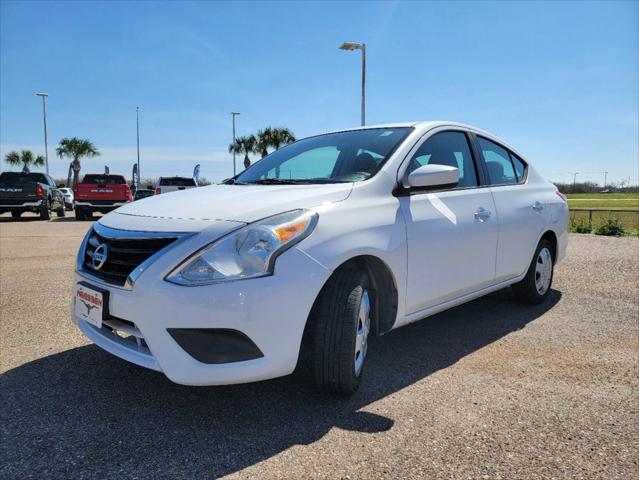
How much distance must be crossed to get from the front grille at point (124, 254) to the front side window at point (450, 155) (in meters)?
1.71

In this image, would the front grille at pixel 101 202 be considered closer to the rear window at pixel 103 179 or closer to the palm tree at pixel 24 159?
the rear window at pixel 103 179

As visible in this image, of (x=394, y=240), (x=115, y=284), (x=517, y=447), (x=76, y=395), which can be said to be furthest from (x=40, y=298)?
(x=517, y=447)

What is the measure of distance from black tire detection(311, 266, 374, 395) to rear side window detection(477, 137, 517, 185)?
81.1 inches

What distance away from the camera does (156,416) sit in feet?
8.13

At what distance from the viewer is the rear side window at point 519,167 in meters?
4.47

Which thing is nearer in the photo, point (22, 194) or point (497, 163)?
point (497, 163)

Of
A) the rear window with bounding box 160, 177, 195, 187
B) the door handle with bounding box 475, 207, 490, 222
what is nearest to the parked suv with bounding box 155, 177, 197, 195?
the rear window with bounding box 160, 177, 195, 187

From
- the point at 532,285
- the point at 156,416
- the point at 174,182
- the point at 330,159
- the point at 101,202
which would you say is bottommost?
the point at 156,416

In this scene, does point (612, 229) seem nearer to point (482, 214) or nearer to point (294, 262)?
point (482, 214)

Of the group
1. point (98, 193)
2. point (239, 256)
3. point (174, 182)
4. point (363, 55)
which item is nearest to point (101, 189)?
point (98, 193)

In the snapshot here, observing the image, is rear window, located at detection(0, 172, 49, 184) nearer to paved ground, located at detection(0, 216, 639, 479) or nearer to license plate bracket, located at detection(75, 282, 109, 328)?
paved ground, located at detection(0, 216, 639, 479)

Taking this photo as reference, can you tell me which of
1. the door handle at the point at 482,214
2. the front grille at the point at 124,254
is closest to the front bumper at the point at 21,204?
the front grille at the point at 124,254

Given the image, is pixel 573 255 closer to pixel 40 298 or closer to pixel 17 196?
pixel 40 298

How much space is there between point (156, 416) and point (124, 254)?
84 cm
